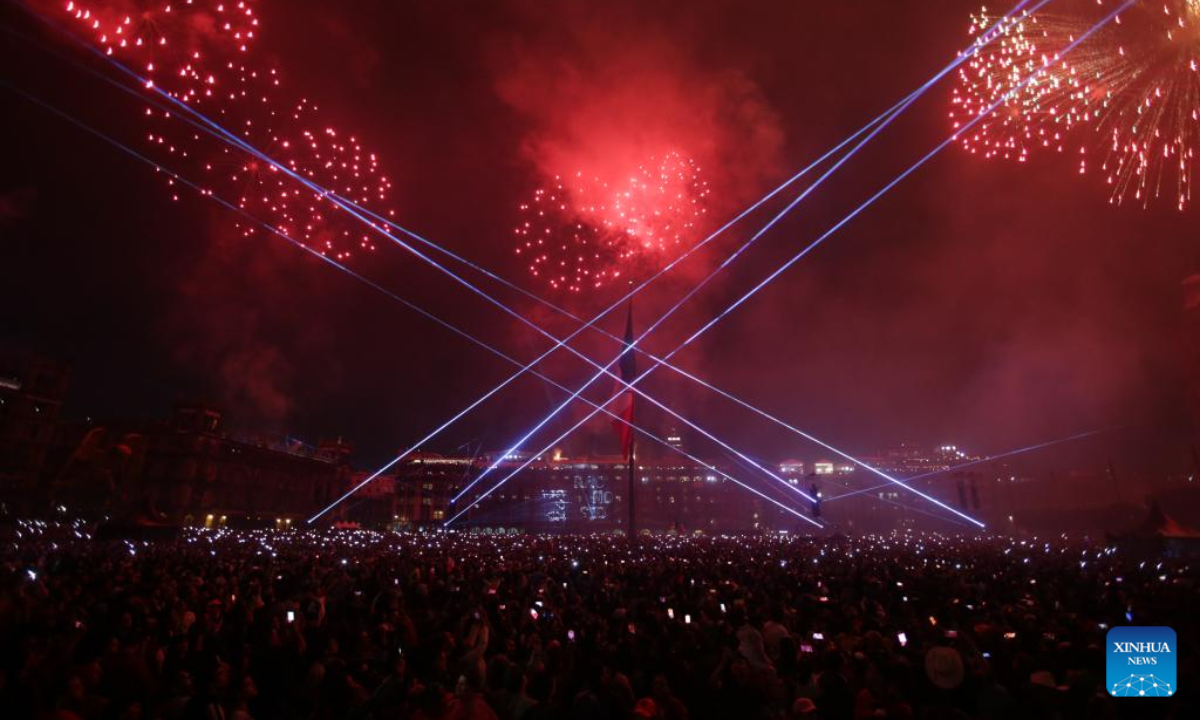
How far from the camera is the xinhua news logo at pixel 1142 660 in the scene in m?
5.17

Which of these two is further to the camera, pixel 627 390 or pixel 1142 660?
pixel 627 390

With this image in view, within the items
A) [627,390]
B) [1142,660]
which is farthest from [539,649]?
[627,390]

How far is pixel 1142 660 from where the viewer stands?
5195 millimetres

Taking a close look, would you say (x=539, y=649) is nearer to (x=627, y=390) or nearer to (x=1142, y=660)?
(x=1142, y=660)

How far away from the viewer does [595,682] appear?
6383 mm

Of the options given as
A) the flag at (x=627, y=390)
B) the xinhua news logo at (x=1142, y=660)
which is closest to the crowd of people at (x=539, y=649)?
the xinhua news logo at (x=1142, y=660)

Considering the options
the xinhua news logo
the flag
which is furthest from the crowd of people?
the flag

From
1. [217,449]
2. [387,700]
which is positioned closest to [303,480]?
[217,449]

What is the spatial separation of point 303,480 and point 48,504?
32.8 metres

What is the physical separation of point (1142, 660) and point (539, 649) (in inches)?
239

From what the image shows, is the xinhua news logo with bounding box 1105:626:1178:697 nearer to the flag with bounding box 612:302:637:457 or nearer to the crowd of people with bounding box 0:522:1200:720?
the crowd of people with bounding box 0:522:1200:720

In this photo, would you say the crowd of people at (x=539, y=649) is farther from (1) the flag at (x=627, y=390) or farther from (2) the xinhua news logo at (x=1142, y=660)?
(1) the flag at (x=627, y=390)

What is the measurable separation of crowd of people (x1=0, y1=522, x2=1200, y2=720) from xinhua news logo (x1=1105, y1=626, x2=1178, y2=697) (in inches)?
7.5

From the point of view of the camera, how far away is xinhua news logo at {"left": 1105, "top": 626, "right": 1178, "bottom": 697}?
517 cm
